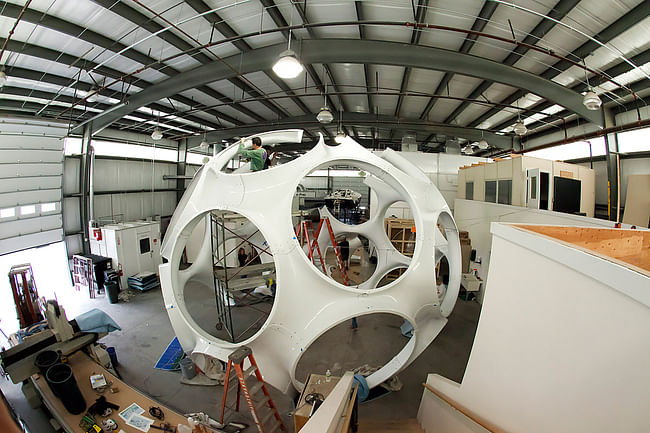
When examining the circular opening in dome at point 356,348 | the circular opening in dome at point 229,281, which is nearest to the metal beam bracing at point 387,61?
the circular opening in dome at point 229,281

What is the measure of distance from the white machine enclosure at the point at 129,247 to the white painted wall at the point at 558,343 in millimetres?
10115

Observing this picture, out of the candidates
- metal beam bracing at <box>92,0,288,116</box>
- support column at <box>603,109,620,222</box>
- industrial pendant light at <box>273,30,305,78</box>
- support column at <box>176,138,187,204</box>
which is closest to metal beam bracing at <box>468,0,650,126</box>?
support column at <box>603,109,620,222</box>

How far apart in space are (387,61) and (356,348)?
642 cm

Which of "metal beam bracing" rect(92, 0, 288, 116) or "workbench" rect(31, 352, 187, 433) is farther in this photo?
"metal beam bracing" rect(92, 0, 288, 116)

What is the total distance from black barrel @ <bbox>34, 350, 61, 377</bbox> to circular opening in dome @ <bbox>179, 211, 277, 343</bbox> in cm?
197

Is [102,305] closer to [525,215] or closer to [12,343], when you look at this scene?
[12,343]

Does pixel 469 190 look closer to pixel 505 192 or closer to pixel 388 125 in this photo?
pixel 505 192

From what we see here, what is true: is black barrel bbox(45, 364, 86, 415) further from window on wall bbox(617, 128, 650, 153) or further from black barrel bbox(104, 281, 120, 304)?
window on wall bbox(617, 128, 650, 153)

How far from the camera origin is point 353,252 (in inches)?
456

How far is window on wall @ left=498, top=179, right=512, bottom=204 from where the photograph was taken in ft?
22.6

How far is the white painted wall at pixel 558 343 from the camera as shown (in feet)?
3.54

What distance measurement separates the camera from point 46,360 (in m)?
3.59

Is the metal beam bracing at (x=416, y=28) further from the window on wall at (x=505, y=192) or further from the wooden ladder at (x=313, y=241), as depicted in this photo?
the wooden ladder at (x=313, y=241)

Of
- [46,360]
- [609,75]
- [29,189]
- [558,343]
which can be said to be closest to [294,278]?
[558,343]
